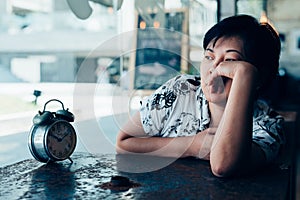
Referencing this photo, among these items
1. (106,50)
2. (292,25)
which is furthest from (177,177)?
(292,25)

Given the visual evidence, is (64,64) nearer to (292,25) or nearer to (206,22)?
(206,22)

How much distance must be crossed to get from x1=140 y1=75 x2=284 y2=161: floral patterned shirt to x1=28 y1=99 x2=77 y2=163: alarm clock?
1.06ft

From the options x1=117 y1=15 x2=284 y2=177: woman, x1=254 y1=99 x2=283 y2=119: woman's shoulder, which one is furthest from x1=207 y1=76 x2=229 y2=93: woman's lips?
x1=254 y1=99 x2=283 y2=119: woman's shoulder

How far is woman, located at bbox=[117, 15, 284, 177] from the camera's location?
129 centimetres

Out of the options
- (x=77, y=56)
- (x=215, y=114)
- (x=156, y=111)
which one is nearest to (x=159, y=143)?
(x=156, y=111)

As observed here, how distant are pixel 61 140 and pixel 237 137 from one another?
0.59m

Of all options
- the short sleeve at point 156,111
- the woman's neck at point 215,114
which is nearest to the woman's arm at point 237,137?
A: the woman's neck at point 215,114

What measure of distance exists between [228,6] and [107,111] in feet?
8.33

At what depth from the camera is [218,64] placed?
1462 millimetres

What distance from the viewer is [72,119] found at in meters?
1.49

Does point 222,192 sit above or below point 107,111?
below

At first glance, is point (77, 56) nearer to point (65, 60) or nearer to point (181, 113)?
point (65, 60)

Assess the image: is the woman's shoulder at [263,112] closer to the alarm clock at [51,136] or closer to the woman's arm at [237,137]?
the woman's arm at [237,137]

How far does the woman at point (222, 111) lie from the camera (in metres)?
1.29
